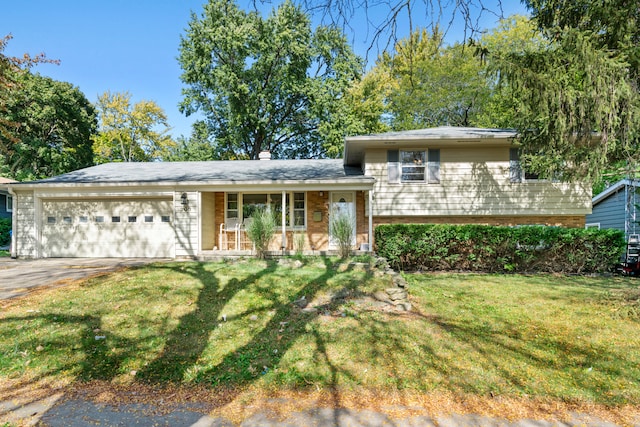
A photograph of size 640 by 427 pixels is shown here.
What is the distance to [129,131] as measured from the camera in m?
30.1

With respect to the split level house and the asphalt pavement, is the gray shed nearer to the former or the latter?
the split level house

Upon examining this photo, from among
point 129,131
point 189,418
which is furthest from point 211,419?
point 129,131

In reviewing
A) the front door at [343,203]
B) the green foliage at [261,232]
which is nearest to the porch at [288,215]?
the front door at [343,203]

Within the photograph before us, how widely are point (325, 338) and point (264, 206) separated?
344 inches

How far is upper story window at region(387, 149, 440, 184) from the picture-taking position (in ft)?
39.2

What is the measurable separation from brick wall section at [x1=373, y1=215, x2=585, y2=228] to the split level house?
34 millimetres

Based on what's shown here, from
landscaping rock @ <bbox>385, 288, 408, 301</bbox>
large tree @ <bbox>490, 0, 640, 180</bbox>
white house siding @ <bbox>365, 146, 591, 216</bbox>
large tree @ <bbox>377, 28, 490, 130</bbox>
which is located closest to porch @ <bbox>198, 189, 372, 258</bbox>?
white house siding @ <bbox>365, 146, 591, 216</bbox>

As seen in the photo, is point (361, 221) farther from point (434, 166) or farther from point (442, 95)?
point (442, 95)

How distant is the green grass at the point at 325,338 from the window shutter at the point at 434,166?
561 cm

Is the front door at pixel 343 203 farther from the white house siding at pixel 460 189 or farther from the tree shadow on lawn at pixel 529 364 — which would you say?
the tree shadow on lawn at pixel 529 364

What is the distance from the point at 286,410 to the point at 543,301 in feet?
17.9

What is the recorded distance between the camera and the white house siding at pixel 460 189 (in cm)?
1181

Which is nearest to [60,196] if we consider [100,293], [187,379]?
[100,293]

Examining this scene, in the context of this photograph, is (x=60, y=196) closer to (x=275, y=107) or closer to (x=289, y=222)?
(x=289, y=222)
